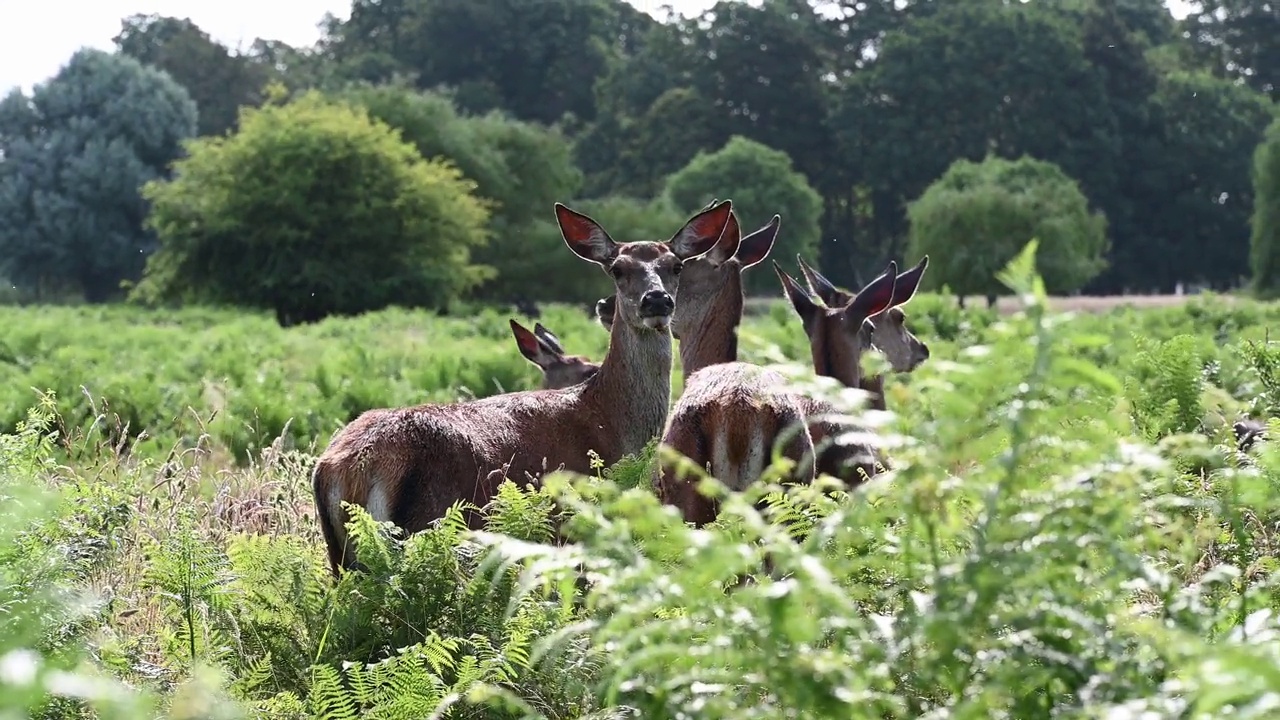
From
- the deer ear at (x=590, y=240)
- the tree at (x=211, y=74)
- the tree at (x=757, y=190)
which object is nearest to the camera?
the deer ear at (x=590, y=240)

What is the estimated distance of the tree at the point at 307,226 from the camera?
131 feet

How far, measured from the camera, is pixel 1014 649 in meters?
2.39

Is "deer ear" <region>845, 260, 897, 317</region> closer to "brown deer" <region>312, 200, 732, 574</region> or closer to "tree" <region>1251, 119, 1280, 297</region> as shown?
"brown deer" <region>312, 200, 732, 574</region>

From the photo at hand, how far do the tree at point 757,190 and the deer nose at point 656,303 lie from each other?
54.5 metres

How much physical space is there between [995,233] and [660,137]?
27.2 m

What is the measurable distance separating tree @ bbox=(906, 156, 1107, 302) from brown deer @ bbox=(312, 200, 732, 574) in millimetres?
39777

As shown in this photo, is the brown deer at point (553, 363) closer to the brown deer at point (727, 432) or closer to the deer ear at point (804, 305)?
the deer ear at point (804, 305)

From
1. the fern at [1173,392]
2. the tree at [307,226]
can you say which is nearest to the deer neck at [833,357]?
the fern at [1173,392]

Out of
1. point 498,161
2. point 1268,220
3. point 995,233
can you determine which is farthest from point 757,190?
point 1268,220

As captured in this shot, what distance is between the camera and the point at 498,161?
54.4 m

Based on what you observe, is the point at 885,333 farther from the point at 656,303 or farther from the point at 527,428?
the point at 527,428

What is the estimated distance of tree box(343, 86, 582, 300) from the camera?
52.4 meters

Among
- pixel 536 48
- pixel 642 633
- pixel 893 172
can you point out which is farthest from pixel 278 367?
pixel 536 48

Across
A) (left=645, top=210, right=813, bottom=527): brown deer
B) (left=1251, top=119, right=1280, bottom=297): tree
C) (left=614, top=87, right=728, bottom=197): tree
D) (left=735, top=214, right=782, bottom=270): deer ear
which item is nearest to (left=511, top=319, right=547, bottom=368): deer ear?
(left=735, top=214, right=782, bottom=270): deer ear
